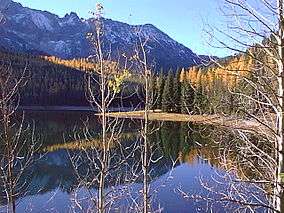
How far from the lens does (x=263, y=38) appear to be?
4.48 meters

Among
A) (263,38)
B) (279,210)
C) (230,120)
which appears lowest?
(279,210)

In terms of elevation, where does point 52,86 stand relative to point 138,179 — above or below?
below

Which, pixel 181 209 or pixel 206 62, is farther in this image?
pixel 181 209

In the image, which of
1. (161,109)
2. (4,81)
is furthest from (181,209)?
(161,109)

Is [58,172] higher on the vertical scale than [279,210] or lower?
lower

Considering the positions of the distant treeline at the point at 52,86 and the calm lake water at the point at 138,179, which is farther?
the distant treeline at the point at 52,86

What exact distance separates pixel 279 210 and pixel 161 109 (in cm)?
7120

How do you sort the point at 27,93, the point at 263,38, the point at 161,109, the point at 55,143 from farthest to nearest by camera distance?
1. the point at 27,93
2. the point at 161,109
3. the point at 55,143
4. the point at 263,38

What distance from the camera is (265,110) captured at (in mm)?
4988

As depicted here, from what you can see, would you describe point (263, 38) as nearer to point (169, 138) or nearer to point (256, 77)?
point (256, 77)

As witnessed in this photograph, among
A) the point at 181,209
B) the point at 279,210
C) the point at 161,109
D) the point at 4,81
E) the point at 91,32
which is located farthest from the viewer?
the point at 161,109


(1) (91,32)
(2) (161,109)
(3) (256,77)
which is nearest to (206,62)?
(3) (256,77)

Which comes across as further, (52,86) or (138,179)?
(52,86)

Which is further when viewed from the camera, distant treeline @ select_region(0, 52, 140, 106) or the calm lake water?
distant treeline @ select_region(0, 52, 140, 106)
